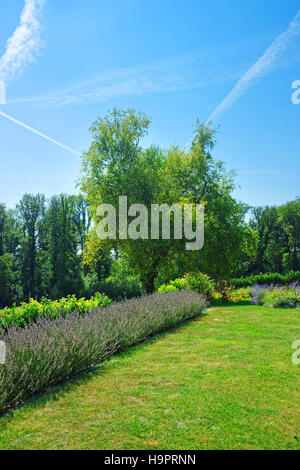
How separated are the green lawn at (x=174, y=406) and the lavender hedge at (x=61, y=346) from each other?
229 mm

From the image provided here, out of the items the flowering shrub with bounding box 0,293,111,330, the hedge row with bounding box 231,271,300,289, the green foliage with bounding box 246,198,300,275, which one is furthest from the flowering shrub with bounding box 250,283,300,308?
the green foliage with bounding box 246,198,300,275

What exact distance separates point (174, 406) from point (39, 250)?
33.1m

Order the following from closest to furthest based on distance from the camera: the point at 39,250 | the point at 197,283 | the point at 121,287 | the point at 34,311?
the point at 34,311
the point at 197,283
the point at 121,287
the point at 39,250

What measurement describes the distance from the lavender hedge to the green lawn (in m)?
0.23

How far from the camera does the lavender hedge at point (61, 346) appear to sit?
151 inches

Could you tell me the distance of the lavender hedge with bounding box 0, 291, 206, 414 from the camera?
3.84 metres

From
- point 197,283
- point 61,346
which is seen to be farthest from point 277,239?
point 61,346

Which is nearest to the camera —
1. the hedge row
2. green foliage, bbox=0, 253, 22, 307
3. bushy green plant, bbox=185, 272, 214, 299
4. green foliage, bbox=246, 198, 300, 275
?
bushy green plant, bbox=185, 272, 214, 299

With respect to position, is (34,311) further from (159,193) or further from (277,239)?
(277,239)

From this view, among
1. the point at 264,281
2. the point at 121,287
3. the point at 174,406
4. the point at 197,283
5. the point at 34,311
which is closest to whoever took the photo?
the point at 174,406

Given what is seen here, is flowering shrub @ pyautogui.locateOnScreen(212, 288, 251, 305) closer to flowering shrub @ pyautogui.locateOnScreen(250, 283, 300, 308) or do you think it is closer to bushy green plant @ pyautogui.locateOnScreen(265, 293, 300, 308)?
flowering shrub @ pyautogui.locateOnScreen(250, 283, 300, 308)

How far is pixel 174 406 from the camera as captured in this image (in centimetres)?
362

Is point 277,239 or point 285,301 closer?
point 285,301
